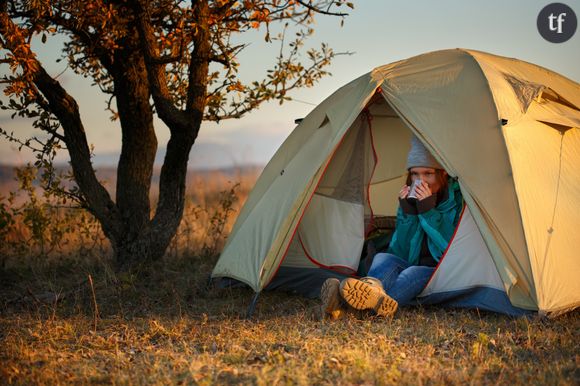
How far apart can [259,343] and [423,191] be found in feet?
6.74

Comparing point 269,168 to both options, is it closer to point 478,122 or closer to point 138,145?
point 138,145

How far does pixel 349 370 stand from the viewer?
4168 mm

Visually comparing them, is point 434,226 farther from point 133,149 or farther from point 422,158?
point 133,149

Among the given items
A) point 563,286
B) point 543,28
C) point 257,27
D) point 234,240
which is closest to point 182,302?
point 234,240

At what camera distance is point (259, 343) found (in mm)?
4785

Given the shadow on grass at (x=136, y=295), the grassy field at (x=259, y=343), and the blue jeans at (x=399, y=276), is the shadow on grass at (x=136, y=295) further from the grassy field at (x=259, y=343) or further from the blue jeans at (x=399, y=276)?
the blue jeans at (x=399, y=276)

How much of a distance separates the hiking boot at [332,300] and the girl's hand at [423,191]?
1.16 metres

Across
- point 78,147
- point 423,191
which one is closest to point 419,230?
point 423,191

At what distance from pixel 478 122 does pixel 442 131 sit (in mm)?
290

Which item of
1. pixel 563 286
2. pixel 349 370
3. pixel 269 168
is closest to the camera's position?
pixel 349 370

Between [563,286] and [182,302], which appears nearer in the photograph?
[563,286]

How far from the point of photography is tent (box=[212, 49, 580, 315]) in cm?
545

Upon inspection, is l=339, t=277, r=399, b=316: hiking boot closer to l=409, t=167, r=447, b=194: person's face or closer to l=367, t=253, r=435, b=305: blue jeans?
l=367, t=253, r=435, b=305: blue jeans

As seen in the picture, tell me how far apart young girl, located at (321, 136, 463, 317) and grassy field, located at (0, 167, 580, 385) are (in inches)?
11.0
